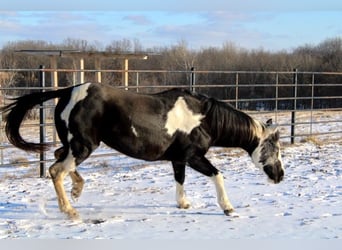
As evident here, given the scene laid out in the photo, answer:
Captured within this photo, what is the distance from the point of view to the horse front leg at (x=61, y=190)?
3.87m

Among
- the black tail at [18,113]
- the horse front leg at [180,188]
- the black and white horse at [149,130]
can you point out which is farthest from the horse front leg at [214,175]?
the black tail at [18,113]

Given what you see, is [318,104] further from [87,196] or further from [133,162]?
[87,196]

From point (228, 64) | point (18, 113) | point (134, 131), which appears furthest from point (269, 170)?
point (228, 64)

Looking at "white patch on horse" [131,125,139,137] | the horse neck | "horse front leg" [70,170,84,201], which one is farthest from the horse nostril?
"horse front leg" [70,170,84,201]

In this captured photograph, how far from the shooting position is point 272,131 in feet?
14.5

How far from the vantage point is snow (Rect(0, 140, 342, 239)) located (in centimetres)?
356

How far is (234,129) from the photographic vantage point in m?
4.36

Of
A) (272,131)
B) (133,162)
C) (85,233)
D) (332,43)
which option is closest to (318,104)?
(332,43)

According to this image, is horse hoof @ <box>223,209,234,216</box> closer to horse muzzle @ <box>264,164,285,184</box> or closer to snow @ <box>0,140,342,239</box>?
snow @ <box>0,140,342,239</box>

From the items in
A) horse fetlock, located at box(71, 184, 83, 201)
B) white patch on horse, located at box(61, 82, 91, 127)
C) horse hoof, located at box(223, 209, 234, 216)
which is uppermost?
white patch on horse, located at box(61, 82, 91, 127)

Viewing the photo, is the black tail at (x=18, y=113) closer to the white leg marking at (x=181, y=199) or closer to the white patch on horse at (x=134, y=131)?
the white patch on horse at (x=134, y=131)

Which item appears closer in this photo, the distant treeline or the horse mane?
the horse mane

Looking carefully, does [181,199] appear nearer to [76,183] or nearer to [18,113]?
[76,183]

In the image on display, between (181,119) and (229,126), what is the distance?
0.51m
